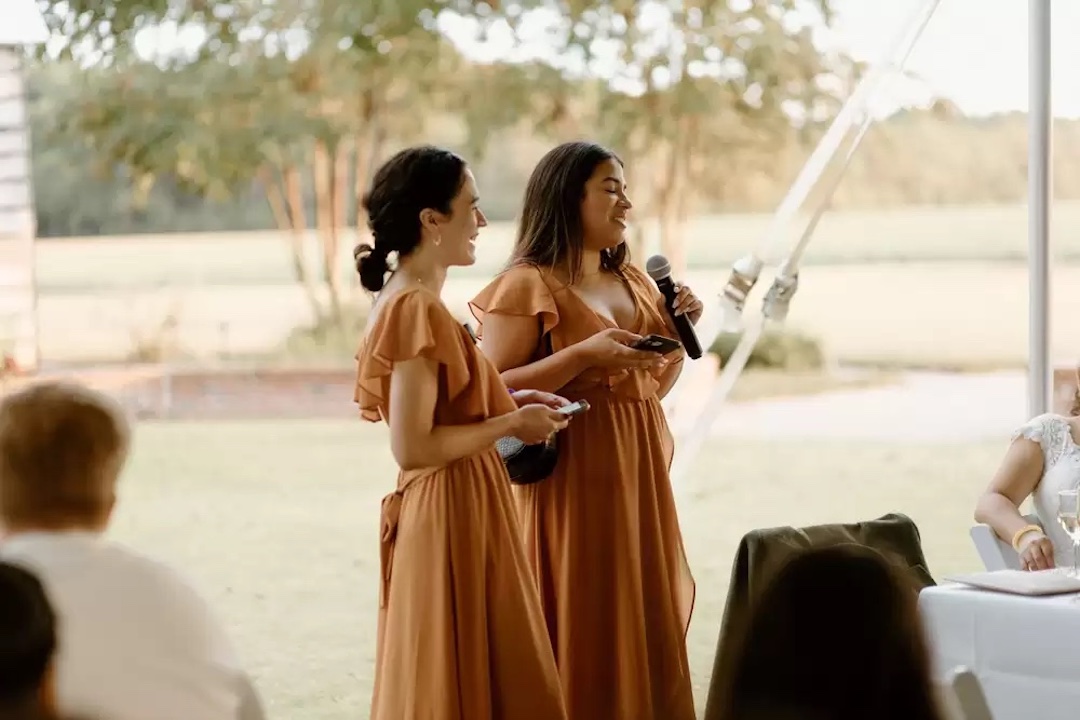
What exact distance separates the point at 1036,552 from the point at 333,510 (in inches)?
246

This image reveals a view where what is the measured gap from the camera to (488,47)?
9859 mm

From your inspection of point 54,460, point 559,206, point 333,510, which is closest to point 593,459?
point 559,206

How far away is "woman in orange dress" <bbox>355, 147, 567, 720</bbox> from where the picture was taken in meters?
2.77

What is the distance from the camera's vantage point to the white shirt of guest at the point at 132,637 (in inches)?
64.4

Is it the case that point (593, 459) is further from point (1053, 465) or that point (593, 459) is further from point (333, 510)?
point (333, 510)

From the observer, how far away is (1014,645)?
2.88 meters

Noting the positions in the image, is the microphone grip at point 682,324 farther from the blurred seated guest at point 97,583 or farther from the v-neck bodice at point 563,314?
the blurred seated guest at point 97,583

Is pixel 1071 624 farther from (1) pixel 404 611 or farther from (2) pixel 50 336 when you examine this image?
(2) pixel 50 336

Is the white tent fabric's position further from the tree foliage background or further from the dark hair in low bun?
the dark hair in low bun

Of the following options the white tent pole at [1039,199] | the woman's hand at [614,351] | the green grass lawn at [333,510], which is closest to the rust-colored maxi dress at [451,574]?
the woman's hand at [614,351]

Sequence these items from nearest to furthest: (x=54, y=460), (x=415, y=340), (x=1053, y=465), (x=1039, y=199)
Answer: (x=54, y=460) < (x=415, y=340) < (x=1053, y=465) < (x=1039, y=199)

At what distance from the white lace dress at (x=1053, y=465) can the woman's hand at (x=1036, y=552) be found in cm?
20

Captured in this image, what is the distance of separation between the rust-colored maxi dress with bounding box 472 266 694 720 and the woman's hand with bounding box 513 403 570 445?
0.38m

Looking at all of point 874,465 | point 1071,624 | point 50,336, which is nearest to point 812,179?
point 1071,624
